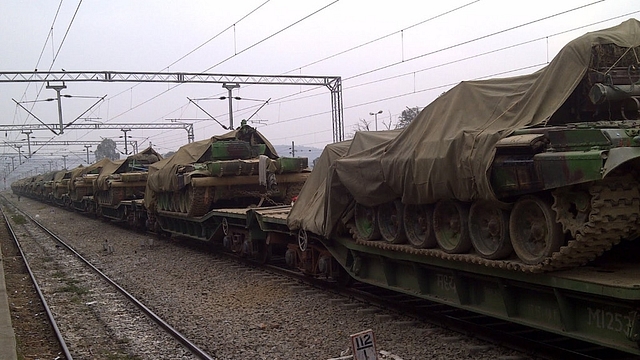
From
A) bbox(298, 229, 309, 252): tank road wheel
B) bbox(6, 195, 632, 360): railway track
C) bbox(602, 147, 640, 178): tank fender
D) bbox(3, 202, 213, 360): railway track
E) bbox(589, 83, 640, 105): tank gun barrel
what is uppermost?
bbox(589, 83, 640, 105): tank gun barrel

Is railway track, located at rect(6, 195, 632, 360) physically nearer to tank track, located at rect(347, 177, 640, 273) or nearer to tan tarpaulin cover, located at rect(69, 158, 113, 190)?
tank track, located at rect(347, 177, 640, 273)

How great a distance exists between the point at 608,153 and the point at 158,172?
1546 centimetres

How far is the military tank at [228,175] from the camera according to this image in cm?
1585

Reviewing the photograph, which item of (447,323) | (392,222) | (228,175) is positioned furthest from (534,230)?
(228,175)

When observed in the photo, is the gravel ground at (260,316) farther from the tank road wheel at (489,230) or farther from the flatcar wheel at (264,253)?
the tank road wheel at (489,230)

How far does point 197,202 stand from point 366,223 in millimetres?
7726

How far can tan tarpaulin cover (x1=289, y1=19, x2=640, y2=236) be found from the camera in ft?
20.6

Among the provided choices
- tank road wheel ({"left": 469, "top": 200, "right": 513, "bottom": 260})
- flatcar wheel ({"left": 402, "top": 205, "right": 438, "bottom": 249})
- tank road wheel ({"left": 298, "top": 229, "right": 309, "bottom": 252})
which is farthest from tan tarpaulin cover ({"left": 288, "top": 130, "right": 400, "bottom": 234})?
tank road wheel ({"left": 469, "top": 200, "right": 513, "bottom": 260})

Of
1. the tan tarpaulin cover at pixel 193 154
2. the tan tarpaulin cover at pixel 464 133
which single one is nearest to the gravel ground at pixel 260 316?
the tan tarpaulin cover at pixel 464 133

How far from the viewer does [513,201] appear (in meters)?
6.25

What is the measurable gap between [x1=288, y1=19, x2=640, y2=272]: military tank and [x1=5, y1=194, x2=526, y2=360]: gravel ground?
0.99 metres

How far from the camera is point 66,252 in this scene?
61.1 feet

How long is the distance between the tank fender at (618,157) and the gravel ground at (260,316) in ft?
7.82

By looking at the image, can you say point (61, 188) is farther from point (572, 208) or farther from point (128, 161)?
point (572, 208)
